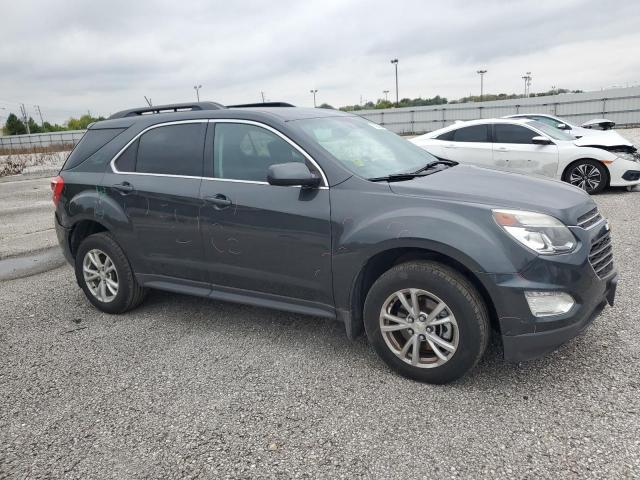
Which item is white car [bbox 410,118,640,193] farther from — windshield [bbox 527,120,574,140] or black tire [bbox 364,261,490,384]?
black tire [bbox 364,261,490,384]

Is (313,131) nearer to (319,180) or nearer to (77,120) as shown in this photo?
(319,180)

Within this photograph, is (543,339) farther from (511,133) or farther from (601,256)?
(511,133)

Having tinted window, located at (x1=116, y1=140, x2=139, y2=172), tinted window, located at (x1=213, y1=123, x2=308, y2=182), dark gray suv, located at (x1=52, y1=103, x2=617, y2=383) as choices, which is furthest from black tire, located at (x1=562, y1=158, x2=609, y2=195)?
tinted window, located at (x1=116, y1=140, x2=139, y2=172)

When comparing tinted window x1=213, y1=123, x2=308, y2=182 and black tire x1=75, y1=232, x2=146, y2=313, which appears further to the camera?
black tire x1=75, y1=232, x2=146, y2=313

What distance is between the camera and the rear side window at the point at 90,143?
15.3ft

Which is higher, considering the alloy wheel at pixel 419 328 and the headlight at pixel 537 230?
A: the headlight at pixel 537 230

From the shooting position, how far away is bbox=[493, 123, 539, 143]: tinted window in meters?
9.64

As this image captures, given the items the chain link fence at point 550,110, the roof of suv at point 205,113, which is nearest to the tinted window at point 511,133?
the roof of suv at point 205,113

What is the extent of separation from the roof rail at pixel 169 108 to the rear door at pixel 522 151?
6.71m

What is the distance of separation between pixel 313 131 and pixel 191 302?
2.20 meters

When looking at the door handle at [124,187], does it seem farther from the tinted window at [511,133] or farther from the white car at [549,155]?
the tinted window at [511,133]

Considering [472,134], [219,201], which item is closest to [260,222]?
[219,201]

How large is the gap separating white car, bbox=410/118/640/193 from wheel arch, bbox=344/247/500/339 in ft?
21.1

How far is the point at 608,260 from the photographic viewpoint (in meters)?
3.29
